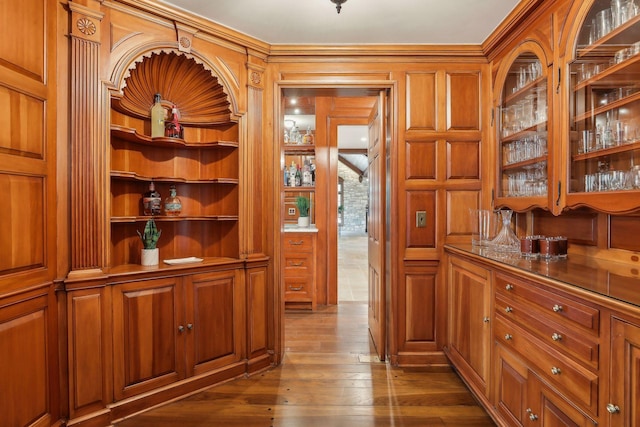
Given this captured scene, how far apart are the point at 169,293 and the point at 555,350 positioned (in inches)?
85.8

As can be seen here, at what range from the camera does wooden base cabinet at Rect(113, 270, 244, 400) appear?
7.06ft

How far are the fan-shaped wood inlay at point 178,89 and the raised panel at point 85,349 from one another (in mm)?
1262

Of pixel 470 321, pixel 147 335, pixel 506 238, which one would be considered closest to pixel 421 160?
pixel 506 238

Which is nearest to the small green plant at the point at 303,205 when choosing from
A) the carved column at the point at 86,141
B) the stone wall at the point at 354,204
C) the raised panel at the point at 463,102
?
the raised panel at the point at 463,102

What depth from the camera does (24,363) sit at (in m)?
1.72

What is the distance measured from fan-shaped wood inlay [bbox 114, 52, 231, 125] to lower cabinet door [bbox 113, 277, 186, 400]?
1236mm

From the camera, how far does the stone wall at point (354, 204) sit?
15.9 meters

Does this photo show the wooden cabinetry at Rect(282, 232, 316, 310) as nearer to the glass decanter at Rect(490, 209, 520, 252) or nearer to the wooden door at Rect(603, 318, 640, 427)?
the glass decanter at Rect(490, 209, 520, 252)

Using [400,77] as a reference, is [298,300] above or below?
below

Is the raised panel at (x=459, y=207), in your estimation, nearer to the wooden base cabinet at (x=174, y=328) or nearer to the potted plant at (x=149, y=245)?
the wooden base cabinet at (x=174, y=328)

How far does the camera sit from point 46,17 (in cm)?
186

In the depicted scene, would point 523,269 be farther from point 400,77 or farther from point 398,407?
point 400,77

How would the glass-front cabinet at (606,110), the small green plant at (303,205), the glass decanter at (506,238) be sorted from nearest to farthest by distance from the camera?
1. the glass-front cabinet at (606,110)
2. the glass decanter at (506,238)
3. the small green plant at (303,205)

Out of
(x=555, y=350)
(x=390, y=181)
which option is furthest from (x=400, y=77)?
(x=555, y=350)
